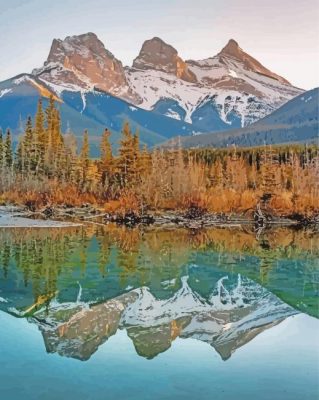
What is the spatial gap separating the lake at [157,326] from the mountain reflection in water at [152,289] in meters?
0.03

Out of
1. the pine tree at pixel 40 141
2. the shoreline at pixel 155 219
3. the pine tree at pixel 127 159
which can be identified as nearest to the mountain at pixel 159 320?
the shoreline at pixel 155 219

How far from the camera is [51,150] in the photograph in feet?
182

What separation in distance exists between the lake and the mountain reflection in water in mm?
26

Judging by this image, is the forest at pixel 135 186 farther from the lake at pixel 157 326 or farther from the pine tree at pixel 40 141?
the lake at pixel 157 326

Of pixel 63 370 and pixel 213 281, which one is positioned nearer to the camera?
pixel 63 370

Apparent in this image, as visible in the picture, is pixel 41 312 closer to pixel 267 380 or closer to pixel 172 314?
pixel 172 314

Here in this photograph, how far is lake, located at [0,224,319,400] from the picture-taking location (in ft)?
21.2

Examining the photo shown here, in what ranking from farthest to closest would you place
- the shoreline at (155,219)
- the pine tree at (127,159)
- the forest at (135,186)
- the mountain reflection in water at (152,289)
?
the pine tree at (127,159) < the forest at (135,186) < the shoreline at (155,219) < the mountain reflection in water at (152,289)

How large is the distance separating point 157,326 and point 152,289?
283 cm

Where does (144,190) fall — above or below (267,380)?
above

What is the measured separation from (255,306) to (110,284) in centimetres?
304

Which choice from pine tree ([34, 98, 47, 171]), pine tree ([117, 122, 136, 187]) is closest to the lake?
pine tree ([117, 122, 136, 187])

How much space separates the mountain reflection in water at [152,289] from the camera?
8367 mm

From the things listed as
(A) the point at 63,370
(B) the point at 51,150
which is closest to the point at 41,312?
(A) the point at 63,370
